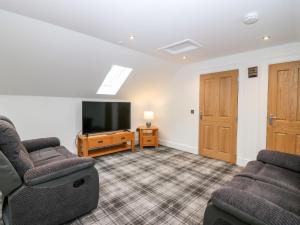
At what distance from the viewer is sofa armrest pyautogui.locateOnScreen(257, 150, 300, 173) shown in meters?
1.85

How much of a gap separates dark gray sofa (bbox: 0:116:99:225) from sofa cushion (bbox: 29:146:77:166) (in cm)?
48

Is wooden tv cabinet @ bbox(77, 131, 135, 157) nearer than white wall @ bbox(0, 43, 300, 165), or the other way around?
white wall @ bbox(0, 43, 300, 165)

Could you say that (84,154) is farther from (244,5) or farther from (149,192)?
(244,5)

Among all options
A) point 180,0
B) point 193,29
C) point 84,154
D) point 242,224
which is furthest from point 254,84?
point 84,154

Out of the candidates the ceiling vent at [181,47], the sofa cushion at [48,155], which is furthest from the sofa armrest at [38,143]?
the ceiling vent at [181,47]

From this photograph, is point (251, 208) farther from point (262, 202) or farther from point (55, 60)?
point (55, 60)

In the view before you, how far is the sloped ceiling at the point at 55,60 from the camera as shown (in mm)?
2190

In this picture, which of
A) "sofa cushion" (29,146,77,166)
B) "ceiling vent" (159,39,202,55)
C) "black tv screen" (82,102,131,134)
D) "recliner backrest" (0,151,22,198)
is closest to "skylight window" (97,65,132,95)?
"black tv screen" (82,102,131,134)

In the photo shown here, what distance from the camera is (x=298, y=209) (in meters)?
1.19

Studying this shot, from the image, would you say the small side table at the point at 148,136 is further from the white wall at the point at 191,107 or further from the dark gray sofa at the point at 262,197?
the dark gray sofa at the point at 262,197

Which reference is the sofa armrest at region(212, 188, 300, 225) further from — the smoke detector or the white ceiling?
the smoke detector

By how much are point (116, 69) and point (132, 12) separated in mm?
2295

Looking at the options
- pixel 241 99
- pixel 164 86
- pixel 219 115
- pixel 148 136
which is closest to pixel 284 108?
pixel 241 99

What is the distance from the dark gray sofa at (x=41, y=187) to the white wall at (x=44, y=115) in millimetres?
1842
